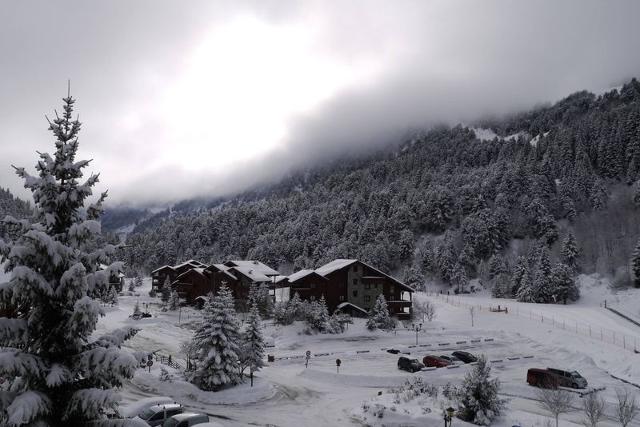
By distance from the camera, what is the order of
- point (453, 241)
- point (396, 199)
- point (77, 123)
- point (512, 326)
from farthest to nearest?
point (396, 199), point (453, 241), point (512, 326), point (77, 123)

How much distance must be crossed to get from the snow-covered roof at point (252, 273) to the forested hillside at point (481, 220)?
34.5 metres

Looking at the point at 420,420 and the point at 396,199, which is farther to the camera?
the point at 396,199

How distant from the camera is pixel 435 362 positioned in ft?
143

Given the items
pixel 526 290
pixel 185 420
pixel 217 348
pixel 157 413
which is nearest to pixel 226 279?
pixel 217 348

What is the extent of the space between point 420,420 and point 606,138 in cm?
14566

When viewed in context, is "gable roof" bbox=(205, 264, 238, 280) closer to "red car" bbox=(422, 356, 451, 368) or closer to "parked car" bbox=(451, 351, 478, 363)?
"red car" bbox=(422, 356, 451, 368)

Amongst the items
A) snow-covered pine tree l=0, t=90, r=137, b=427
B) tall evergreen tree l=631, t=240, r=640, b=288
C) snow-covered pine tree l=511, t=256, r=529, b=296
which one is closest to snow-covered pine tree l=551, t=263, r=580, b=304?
snow-covered pine tree l=511, t=256, r=529, b=296

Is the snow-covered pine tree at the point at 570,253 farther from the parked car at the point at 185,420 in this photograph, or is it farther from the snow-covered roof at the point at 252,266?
the parked car at the point at 185,420

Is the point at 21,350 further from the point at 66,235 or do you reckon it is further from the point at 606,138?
the point at 606,138

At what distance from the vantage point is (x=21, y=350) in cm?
1059

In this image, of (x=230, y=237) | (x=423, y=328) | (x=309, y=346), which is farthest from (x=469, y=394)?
(x=230, y=237)

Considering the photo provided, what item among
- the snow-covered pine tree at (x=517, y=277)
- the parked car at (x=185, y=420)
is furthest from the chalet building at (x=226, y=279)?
the parked car at (x=185, y=420)

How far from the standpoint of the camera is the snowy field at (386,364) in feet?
97.1

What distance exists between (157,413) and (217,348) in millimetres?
10779
